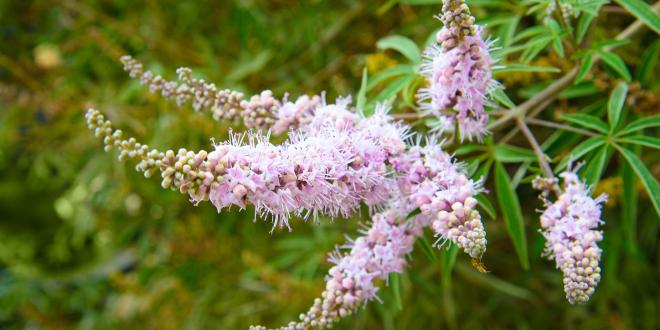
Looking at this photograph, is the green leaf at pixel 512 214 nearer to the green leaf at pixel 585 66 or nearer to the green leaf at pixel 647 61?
the green leaf at pixel 585 66

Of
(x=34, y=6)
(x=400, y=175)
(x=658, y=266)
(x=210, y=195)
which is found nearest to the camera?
(x=210, y=195)

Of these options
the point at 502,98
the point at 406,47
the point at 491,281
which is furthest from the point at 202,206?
the point at 502,98

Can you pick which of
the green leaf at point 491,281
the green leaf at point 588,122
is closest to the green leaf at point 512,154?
the green leaf at point 588,122

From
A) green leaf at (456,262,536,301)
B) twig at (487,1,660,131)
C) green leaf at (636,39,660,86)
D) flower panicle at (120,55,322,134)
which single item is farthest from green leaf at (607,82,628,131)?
green leaf at (456,262,536,301)

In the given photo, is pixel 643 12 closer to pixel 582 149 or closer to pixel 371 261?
pixel 582 149

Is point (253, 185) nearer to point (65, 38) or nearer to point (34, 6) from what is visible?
point (65, 38)

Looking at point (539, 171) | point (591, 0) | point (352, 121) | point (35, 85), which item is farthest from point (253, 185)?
point (35, 85)
